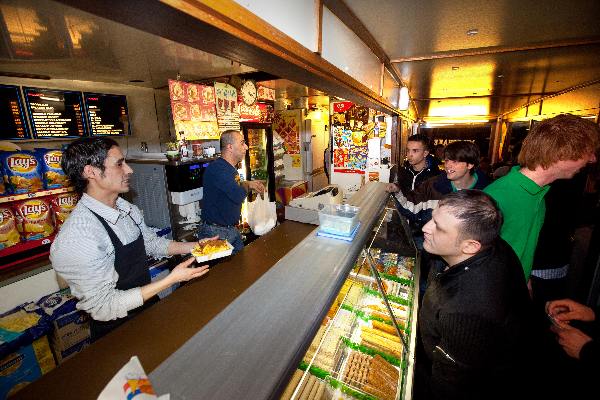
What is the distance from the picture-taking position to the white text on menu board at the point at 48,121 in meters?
3.76

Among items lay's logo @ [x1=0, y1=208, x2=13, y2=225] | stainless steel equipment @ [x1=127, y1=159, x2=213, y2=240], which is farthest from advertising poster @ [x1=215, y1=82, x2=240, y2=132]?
lay's logo @ [x1=0, y1=208, x2=13, y2=225]

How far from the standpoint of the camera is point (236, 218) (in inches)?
159

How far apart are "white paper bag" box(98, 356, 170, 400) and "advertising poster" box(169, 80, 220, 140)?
437 centimetres

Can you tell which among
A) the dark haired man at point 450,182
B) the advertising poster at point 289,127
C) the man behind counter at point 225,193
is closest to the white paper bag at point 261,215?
the man behind counter at point 225,193

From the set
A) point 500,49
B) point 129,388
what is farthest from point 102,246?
point 500,49

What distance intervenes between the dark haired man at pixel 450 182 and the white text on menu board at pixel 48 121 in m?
4.92

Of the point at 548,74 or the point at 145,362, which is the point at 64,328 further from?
the point at 548,74

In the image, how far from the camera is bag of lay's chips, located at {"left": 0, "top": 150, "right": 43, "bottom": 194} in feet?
10.5

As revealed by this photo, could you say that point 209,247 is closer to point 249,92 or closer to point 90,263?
point 90,263

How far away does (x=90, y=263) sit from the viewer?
1.82 meters

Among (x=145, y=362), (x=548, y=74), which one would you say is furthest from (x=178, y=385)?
(x=548, y=74)

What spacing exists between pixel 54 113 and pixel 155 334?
13.3 ft

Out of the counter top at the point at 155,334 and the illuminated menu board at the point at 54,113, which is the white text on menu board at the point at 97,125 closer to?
the illuminated menu board at the point at 54,113

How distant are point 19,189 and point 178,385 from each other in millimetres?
4000
